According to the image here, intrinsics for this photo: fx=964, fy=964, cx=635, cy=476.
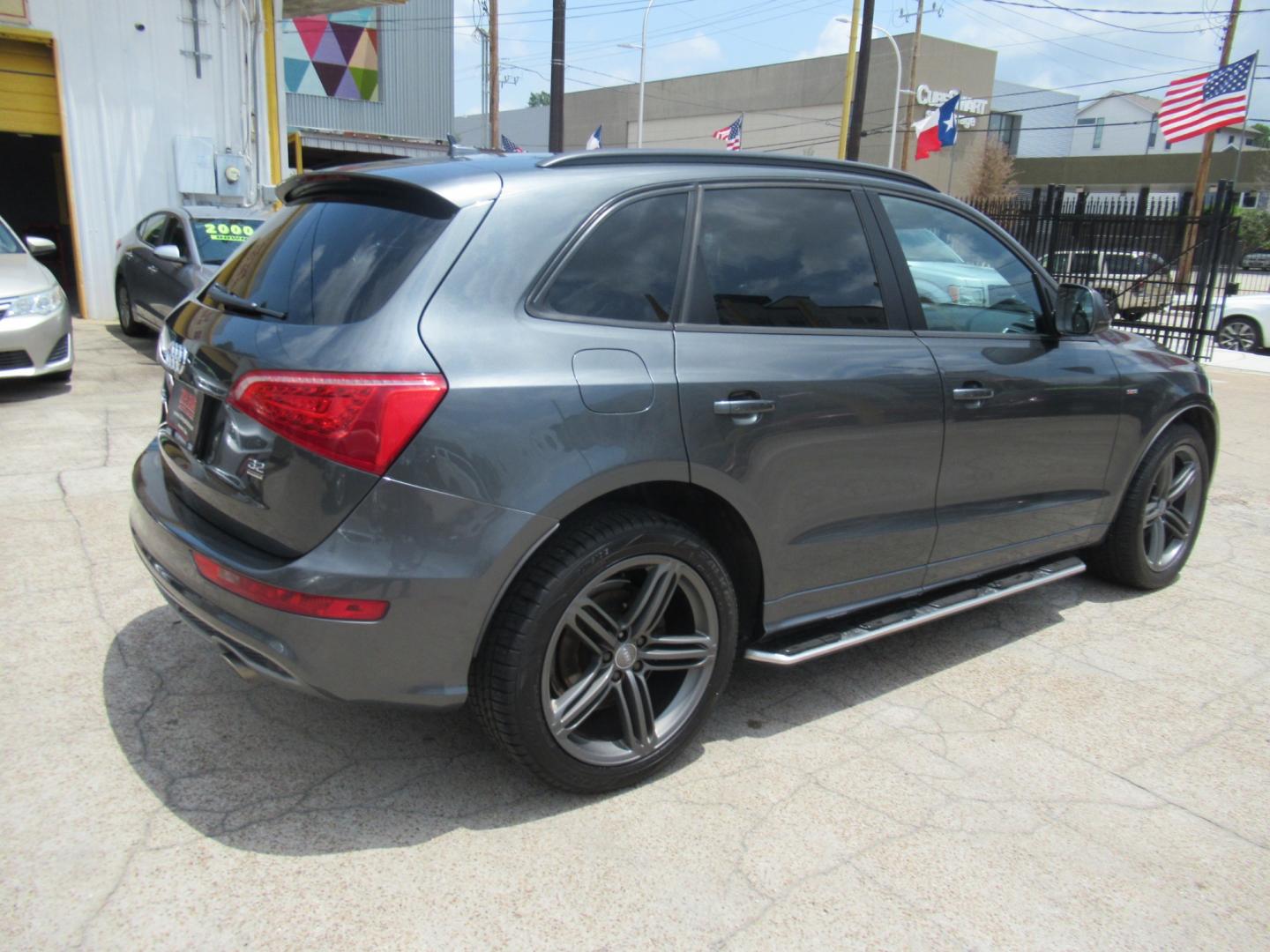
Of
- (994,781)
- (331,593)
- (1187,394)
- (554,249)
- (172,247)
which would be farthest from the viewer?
(172,247)

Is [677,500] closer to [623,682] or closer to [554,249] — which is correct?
[623,682]

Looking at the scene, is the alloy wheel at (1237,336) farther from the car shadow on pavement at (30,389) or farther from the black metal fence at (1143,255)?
the car shadow on pavement at (30,389)

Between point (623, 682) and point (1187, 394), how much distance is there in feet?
10.8

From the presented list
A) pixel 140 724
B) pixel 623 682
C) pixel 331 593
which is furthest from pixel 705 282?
pixel 140 724

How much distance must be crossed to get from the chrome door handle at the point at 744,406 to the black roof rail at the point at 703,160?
74 centimetres

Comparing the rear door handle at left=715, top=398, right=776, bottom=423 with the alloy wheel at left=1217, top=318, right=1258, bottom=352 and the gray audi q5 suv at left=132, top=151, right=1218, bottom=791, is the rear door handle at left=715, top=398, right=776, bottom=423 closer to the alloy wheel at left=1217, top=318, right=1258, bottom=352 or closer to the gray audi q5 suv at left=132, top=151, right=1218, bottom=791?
the gray audi q5 suv at left=132, top=151, right=1218, bottom=791

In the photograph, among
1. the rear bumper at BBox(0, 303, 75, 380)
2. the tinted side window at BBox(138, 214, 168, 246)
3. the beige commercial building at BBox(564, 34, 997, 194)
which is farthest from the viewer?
the beige commercial building at BBox(564, 34, 997, 194)

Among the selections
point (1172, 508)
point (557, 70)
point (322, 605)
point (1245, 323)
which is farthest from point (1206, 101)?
point (322, 605)

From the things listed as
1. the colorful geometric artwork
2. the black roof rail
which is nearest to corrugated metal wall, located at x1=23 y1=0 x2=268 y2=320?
the black roof rail

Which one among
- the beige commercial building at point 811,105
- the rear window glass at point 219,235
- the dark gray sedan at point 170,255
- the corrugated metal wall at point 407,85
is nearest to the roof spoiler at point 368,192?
the dark gray sedan at point 170,255

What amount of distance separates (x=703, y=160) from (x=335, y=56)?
1048 inches

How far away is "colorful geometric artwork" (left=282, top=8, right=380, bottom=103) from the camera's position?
2552 cm

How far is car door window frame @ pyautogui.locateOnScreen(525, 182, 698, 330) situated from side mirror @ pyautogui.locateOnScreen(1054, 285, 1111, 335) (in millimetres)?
1840

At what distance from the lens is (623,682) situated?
2.80 meters
